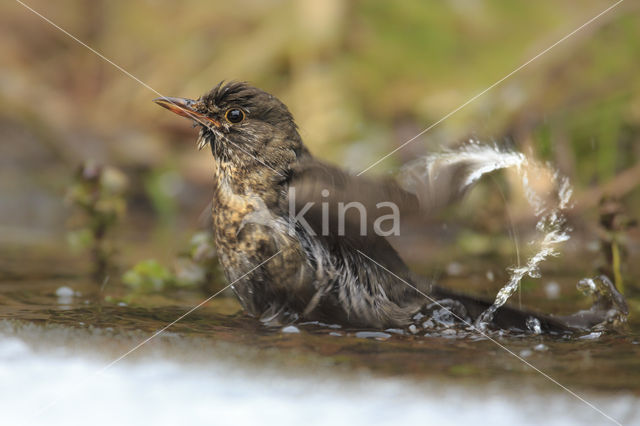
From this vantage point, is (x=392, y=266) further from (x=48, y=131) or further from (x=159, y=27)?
(x=159, y=27)

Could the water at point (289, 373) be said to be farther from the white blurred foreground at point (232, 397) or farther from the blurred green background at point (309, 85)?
the blurred green background at point (309, 85)

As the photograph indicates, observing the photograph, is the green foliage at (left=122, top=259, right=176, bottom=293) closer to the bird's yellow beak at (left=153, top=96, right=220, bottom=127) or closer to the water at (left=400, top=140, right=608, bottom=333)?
the bird's yellow beak at (left=153, top=96, right=220, bottom=127)

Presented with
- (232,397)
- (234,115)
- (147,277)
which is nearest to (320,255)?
(234,115)

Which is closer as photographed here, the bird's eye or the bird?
the bird

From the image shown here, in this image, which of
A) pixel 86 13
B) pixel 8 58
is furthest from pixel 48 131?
pixel 86 13

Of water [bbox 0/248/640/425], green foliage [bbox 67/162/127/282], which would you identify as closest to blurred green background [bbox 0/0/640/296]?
green foliage [bbox 67/162/127/282]

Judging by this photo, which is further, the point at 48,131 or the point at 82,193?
the point at 48,131
